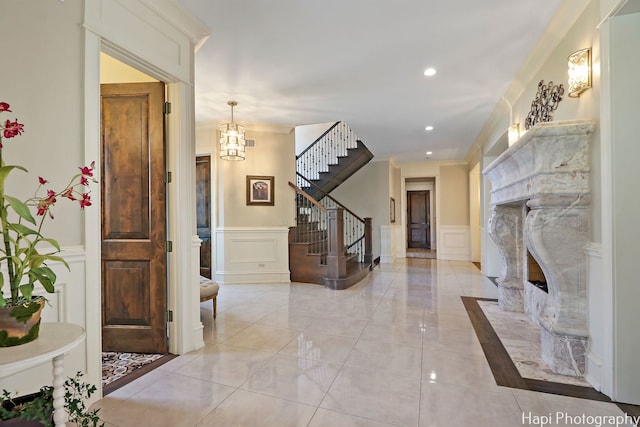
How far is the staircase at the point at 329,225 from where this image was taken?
17.2 feet

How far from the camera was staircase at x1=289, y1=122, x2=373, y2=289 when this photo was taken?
5246mm

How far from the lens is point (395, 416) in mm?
1805

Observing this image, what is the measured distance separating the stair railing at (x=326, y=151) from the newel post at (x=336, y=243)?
110 inches

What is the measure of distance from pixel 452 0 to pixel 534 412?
2934mm

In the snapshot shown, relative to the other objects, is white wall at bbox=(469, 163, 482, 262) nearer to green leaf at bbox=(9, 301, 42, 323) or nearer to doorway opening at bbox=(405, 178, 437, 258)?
doorway opening at bbox=(405, 178, 437, 258)

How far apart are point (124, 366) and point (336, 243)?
11.1 feet

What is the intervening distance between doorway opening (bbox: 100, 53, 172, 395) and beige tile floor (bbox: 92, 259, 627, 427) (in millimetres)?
531

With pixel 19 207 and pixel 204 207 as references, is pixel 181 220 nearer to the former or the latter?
pixel 19 207

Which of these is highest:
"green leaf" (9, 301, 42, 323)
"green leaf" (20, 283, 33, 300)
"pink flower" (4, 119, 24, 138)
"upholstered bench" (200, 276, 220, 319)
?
"pink flower" (4, 119, 24, 138)

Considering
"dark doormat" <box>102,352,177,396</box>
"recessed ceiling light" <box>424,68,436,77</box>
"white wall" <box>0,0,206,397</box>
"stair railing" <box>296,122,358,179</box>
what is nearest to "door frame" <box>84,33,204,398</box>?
"dark doormat" <box>102,352,177,396</box>

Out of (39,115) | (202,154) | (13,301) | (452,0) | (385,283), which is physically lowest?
(385,283)

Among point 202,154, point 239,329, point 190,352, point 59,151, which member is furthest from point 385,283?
point 59,151

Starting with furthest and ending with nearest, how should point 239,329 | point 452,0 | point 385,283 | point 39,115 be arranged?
point 385,283 < point 239,329 < point 452,0 < point 39,115

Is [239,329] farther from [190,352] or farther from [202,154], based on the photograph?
[202,154]
